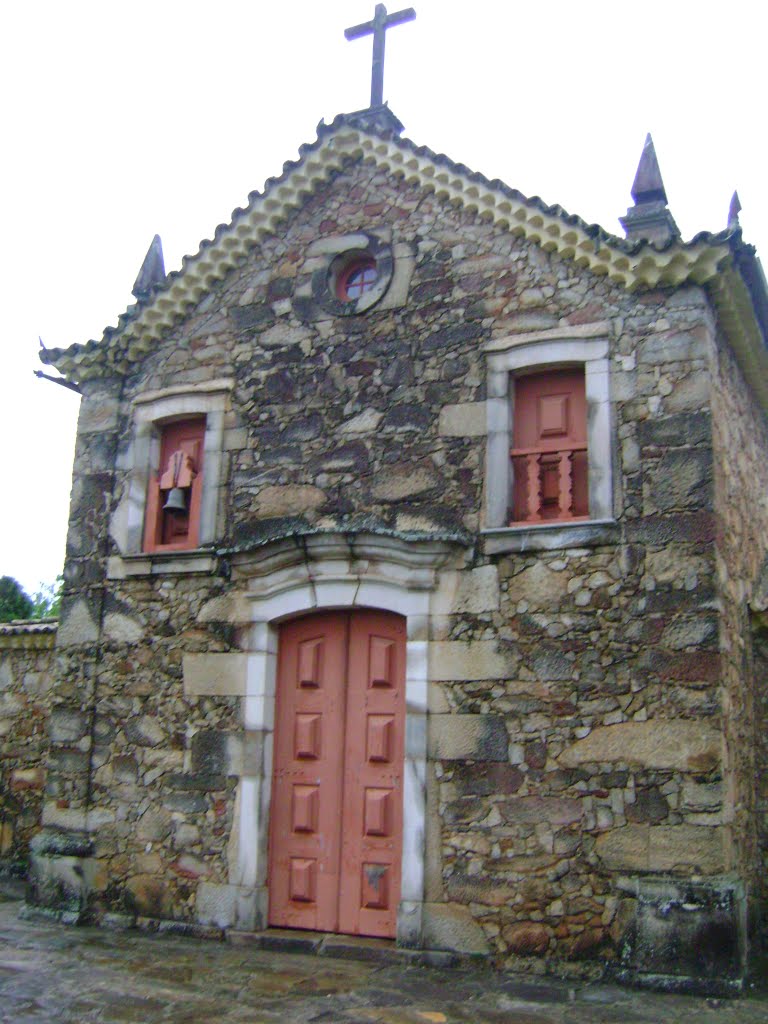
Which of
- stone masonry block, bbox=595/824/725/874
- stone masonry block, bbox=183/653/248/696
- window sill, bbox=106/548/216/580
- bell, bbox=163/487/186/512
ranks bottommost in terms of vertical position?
stone masonry block, bbox=595/824/725/874

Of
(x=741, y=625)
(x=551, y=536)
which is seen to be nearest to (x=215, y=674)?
(x=551, y=536)

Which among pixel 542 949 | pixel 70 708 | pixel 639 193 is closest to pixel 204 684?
pixel 70 708

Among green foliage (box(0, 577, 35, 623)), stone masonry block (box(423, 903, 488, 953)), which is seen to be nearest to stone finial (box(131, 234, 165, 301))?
stone masonry block (box(423, 903, 488, 953))

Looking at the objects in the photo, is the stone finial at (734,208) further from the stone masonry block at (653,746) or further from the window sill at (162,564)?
the window sill at (162,564)

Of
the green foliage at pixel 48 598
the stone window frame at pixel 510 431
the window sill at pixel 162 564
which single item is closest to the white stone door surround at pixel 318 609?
the window sill at pixel 162 564

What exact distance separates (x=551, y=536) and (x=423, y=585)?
1054 millimetres

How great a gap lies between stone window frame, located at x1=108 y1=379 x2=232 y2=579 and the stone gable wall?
100mm

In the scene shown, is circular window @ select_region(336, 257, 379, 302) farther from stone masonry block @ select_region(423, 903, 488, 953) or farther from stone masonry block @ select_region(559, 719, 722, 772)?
stone masonry block @ select_region(423, 903, 488, 953)

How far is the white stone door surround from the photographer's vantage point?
25.5ft

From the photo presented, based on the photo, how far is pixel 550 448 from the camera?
320 inches

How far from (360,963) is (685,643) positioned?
3.25 m

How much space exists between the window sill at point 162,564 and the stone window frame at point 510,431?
251 centimetres

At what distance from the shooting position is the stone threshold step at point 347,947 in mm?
7379

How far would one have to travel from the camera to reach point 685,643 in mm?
7258
